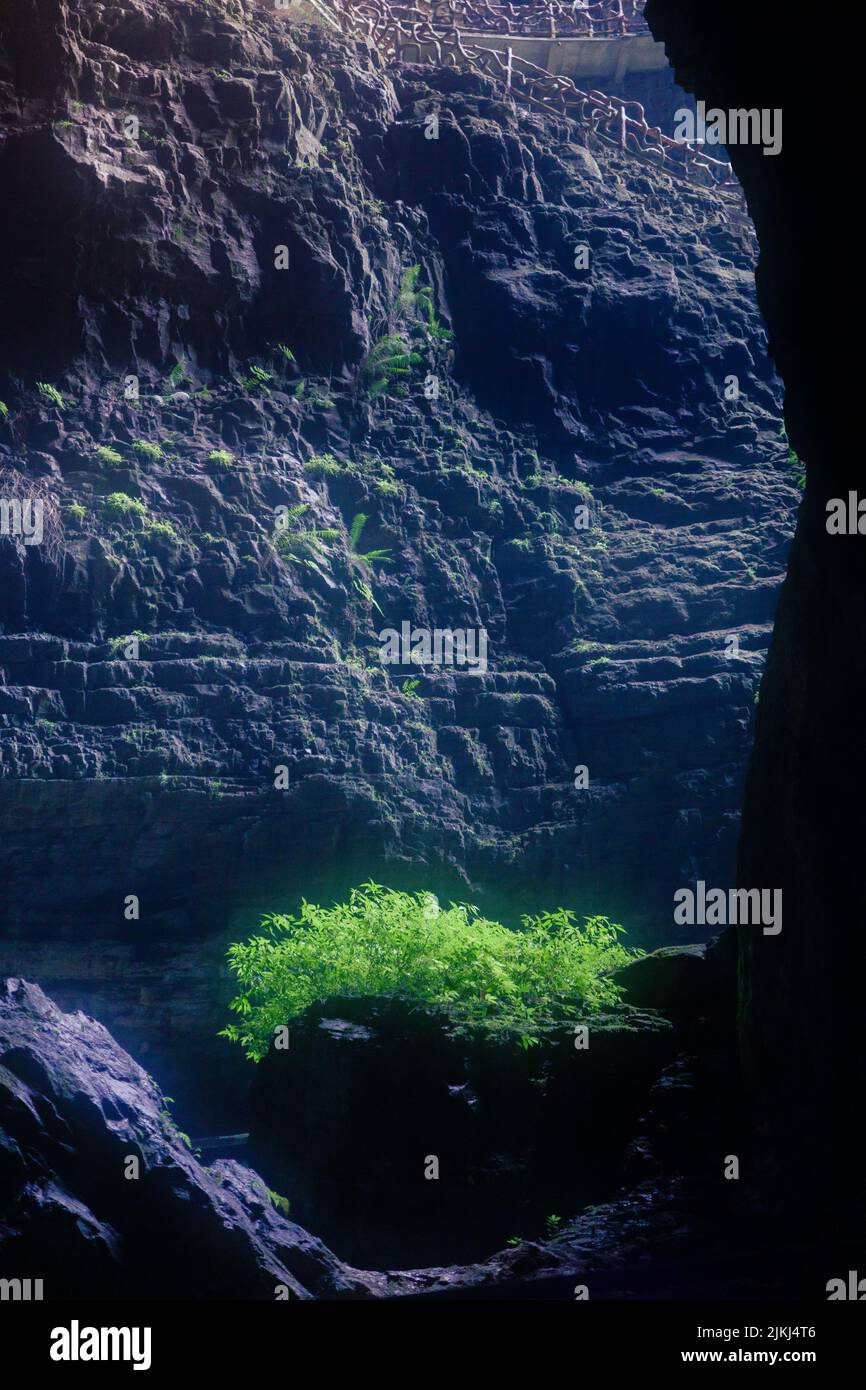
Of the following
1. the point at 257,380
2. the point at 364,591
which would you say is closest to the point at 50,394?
the point at 257,380

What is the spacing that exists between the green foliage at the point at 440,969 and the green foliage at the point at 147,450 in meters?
10.8

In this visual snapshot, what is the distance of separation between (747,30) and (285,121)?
20.2 meters

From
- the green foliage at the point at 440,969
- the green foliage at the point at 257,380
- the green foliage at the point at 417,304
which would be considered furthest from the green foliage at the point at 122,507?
the green foliage at the point at 440,969

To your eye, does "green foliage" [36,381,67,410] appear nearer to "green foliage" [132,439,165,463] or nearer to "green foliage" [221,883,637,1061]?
"green foliage" [132,439,165,463]

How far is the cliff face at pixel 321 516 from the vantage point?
2042cm

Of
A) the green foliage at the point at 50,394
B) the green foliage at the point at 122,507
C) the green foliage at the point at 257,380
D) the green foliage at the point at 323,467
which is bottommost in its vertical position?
the green foliage at the point at 122,507

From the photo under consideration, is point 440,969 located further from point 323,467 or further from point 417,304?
point 417,304

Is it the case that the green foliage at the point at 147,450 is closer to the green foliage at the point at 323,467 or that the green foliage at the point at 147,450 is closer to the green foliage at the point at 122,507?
the green foliage at the point at 122,507

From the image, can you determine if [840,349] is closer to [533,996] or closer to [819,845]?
[819,845]

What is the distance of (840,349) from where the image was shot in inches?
354

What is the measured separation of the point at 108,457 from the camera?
22781 mm

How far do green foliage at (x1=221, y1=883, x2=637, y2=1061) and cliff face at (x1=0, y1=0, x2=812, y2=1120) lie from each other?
4.98 m

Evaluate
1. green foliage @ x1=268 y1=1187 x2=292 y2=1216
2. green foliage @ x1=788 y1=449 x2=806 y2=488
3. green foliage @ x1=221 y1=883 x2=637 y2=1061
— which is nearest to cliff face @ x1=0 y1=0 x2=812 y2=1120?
green foliage @ x1=788 y1=449 x2=806 y2=488

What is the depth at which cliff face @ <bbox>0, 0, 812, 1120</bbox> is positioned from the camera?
20.4 metres
